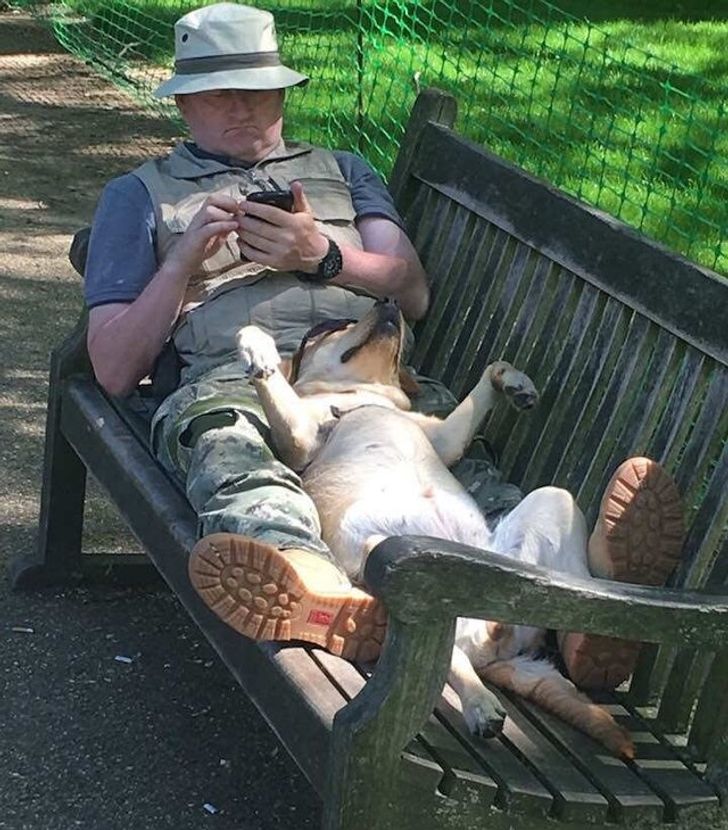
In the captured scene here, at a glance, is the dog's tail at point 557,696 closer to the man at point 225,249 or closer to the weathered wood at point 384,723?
the weathered wood at point 384,723

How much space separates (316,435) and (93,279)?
0.77m

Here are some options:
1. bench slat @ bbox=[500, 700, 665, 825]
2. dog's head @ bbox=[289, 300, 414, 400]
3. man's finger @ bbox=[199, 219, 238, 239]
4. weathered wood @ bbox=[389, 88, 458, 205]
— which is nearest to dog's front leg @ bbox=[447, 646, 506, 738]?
bench slat @ bbox=[500, 700, 665, 825]

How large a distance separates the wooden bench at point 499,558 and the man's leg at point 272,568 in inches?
2.9

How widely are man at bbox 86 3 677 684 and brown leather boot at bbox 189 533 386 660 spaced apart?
1.63ft

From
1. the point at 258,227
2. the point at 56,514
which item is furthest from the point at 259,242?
the point at 56,514

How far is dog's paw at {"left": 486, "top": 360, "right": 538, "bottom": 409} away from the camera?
3.90 m

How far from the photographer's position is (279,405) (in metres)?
3.92

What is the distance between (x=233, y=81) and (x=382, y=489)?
1.27 m

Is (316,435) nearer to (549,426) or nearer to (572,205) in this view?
(549,426)

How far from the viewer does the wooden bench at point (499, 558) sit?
9.04 ft

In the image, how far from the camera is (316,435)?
405 cm

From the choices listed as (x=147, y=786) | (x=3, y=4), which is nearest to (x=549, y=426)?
(x=147, y=786)

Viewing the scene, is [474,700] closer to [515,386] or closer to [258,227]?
[515,386]

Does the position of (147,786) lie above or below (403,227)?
below
